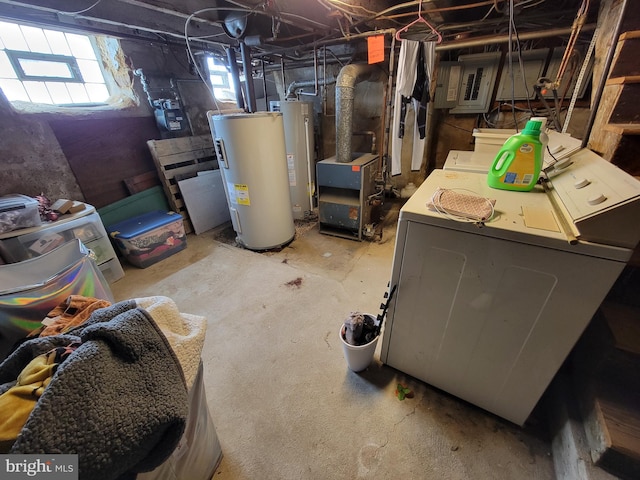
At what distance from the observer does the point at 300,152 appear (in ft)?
10.5

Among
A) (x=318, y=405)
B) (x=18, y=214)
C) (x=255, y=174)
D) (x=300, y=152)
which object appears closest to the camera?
(x=318, y=405)

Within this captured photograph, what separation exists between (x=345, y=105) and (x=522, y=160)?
6.05 ft

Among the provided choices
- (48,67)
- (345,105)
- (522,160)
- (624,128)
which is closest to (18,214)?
(48,67)

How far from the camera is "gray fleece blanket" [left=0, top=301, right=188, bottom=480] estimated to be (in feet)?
1.49

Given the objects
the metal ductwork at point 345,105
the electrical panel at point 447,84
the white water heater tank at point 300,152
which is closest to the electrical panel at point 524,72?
the electrical panel at point 447,84

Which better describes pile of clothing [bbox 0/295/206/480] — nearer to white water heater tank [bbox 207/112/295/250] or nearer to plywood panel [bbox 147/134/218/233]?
white water heater tank [bbox 207/112/295/250]

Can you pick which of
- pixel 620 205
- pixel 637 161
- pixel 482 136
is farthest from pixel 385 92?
pixel 620 205

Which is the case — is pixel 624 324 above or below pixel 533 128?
below

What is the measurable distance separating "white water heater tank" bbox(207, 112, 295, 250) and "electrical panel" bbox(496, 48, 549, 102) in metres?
2.39

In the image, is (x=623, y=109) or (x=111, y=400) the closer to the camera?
(x=111, y=400)

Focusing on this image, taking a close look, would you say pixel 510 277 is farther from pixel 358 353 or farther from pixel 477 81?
pixel 477 81

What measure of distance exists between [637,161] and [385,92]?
2.86 m

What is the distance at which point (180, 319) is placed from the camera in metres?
0.77
